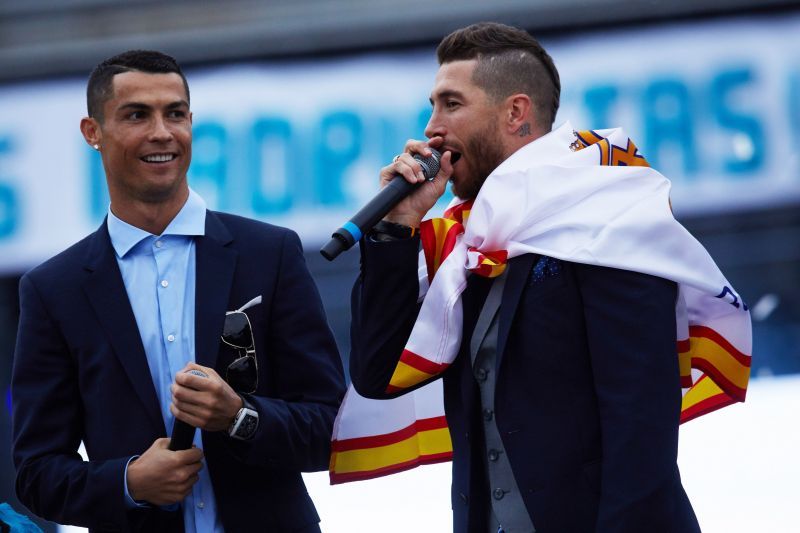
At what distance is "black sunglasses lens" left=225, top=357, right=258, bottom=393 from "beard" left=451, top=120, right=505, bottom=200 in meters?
0.57

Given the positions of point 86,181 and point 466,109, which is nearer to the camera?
point 466,109

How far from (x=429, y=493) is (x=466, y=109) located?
2291 mm

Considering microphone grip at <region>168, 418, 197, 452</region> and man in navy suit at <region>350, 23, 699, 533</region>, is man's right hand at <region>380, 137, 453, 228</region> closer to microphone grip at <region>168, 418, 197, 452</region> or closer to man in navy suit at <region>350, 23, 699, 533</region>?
man in navy suit at <region>350, 23, 699, 533</region>

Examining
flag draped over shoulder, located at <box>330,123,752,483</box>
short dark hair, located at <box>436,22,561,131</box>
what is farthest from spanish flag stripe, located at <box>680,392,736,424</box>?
short dark hair, located at <box>436,22,561,131</box>

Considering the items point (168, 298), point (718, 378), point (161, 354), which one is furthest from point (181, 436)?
point (718, 378)

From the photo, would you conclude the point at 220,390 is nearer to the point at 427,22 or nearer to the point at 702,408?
the point at 702,408

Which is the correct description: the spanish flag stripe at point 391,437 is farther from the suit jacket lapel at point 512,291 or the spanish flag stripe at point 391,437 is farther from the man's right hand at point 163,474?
the suit jacket lapel at point 512,291

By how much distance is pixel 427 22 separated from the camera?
4906mm

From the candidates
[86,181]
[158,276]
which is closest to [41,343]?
[158,276]

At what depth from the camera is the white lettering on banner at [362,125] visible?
480 cm

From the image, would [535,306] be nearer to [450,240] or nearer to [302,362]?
[450,240]

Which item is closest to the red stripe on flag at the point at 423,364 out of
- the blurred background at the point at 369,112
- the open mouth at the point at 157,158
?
the open mouth at the point at 157,158

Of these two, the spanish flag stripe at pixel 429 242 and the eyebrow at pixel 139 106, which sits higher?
the eyebrow at pixel 139 106

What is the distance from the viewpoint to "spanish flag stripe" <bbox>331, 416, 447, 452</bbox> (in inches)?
98.2
